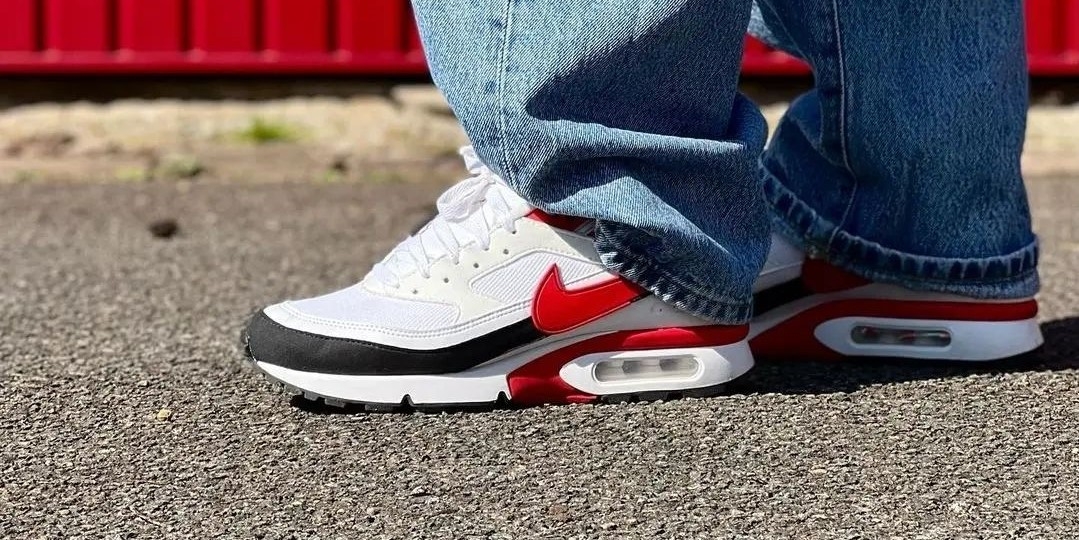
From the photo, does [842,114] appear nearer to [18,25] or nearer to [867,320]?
[867,320]

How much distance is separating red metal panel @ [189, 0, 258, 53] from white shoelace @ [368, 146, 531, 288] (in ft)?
7.92

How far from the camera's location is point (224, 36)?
3582 millimetres

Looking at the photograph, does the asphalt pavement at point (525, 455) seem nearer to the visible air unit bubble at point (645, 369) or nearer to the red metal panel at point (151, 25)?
the visible air unit bubble at point (645, 369)

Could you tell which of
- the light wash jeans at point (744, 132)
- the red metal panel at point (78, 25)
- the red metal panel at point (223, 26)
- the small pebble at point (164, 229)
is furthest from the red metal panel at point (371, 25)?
the light wash jeans at point (744, 132)

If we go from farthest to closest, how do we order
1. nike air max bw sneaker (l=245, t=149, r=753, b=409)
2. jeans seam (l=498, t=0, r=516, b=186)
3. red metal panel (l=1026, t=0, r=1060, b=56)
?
1. red metal panel (l=1026, t=0, r=1060, b=56)
2. nike air max bw sneaker (l=245, t=149, r=753, b=409)
3. jeans seam (l=498, t=0, r=516, b=186)

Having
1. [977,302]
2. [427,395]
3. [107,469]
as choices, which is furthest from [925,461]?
[107,469]

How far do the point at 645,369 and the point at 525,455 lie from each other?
0.72ft

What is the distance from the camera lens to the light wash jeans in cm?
118

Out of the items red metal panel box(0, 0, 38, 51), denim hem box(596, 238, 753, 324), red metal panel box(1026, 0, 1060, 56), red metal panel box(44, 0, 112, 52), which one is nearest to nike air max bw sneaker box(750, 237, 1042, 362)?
denim hem box(596, 238, 753, 324)

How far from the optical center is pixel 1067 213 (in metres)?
2.88

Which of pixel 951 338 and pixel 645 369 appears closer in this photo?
pixel 645 369

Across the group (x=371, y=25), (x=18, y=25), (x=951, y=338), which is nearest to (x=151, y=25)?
(x=18, y=25)

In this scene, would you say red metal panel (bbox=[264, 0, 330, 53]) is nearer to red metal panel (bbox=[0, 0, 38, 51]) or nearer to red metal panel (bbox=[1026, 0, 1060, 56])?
red metal panel (bbox=[0, 0, 38, 51])

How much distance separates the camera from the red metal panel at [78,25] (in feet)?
11.5
